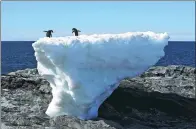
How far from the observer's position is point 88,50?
2125cm

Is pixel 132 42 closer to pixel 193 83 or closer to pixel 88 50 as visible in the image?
pixel 88 50

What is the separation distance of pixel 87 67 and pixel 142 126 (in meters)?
3.88

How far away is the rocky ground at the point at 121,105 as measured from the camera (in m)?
20.6

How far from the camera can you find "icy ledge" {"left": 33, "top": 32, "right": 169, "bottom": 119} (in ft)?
68.3

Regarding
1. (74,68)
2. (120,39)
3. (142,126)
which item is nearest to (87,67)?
(74,68)

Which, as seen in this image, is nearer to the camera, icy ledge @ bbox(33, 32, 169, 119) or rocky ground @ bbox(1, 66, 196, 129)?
rocky ground @ bbox(1, 66, 196, 129)

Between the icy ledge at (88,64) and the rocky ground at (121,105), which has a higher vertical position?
the icy ledge at (88,64)

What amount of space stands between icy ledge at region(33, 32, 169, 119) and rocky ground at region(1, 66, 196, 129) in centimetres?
101

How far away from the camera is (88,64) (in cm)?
2148

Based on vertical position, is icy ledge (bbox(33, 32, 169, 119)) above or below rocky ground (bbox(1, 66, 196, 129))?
above

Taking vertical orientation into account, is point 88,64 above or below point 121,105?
above

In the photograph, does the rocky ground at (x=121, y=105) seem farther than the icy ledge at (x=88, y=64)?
No

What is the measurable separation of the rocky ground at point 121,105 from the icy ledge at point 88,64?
3.32ft

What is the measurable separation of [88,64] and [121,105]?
4075 millimetres
